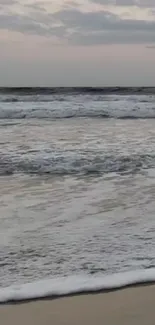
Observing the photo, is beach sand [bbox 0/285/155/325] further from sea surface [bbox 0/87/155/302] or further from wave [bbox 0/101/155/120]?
wave [bbox 0/101/155/120]

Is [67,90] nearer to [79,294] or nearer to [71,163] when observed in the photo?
[71,163]

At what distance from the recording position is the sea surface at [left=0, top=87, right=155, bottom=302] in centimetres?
317

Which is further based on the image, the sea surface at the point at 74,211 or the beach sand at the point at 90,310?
the sea surface at the point at 74,211

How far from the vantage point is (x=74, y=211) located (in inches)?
175

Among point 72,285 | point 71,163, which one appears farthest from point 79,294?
point 71,163

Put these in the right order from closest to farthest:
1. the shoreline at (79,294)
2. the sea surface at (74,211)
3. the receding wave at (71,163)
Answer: the shoreline at (79,294), the sea surface at (74,211), the receding wave at (71,163)

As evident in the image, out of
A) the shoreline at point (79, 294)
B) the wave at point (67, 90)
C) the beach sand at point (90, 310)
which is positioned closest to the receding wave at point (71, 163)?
the shoreline at point (79, 294)

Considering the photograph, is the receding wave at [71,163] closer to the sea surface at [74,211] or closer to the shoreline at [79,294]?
the sea surface at [74,211]

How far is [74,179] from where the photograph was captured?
230 inches

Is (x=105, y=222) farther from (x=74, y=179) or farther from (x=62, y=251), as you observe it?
(x=74, y=179)

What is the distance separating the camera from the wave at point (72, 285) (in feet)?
9.40

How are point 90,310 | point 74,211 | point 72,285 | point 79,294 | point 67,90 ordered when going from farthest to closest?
point 67,90 < point 74,211 < point 72,285 < point 79,294 < point 90,310

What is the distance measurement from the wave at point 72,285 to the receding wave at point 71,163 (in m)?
3.07

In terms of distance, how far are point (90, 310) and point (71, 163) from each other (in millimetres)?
4066
